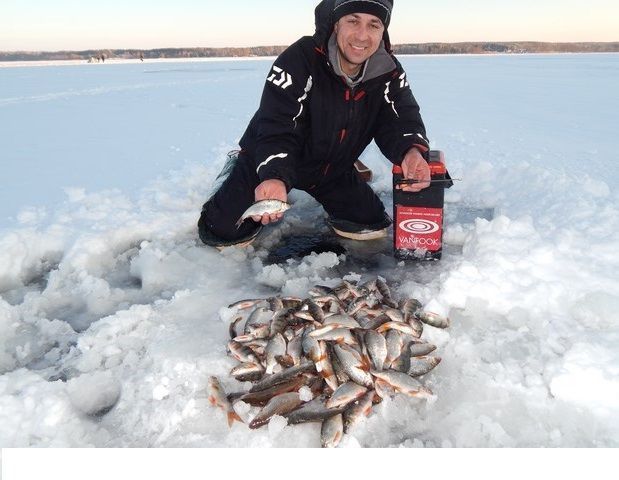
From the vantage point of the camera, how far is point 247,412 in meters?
2.10

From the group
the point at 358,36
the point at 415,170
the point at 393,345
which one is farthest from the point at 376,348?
the point at 358,36

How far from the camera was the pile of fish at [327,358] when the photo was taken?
6.73 ft

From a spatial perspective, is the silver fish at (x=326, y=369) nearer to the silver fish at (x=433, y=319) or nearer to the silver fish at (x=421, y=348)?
the silver fish at (x=421, y=348)

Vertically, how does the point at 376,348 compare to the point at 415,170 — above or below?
below

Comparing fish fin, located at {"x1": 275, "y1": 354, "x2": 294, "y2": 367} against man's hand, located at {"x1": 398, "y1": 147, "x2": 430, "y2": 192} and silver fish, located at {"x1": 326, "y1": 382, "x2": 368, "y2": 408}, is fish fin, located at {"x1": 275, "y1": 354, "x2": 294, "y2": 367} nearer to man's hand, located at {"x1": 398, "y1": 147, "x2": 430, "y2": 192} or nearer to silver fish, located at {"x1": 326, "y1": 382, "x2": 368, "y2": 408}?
silver fish, located at {"x1": 326, "y1": 382, "x2": 368, "y2": 408}

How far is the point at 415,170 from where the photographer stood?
317cm

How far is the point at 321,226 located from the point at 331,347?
1.88 m

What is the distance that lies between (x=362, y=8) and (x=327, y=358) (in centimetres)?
219

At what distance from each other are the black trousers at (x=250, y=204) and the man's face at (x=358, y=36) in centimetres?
98

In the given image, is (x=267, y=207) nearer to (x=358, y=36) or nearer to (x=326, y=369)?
(x=326, y=369)

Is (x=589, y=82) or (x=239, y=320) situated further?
(x=589, y=82)

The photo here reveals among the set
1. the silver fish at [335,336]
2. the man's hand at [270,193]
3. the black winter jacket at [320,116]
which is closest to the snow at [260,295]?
the silver fish at [335,336]
